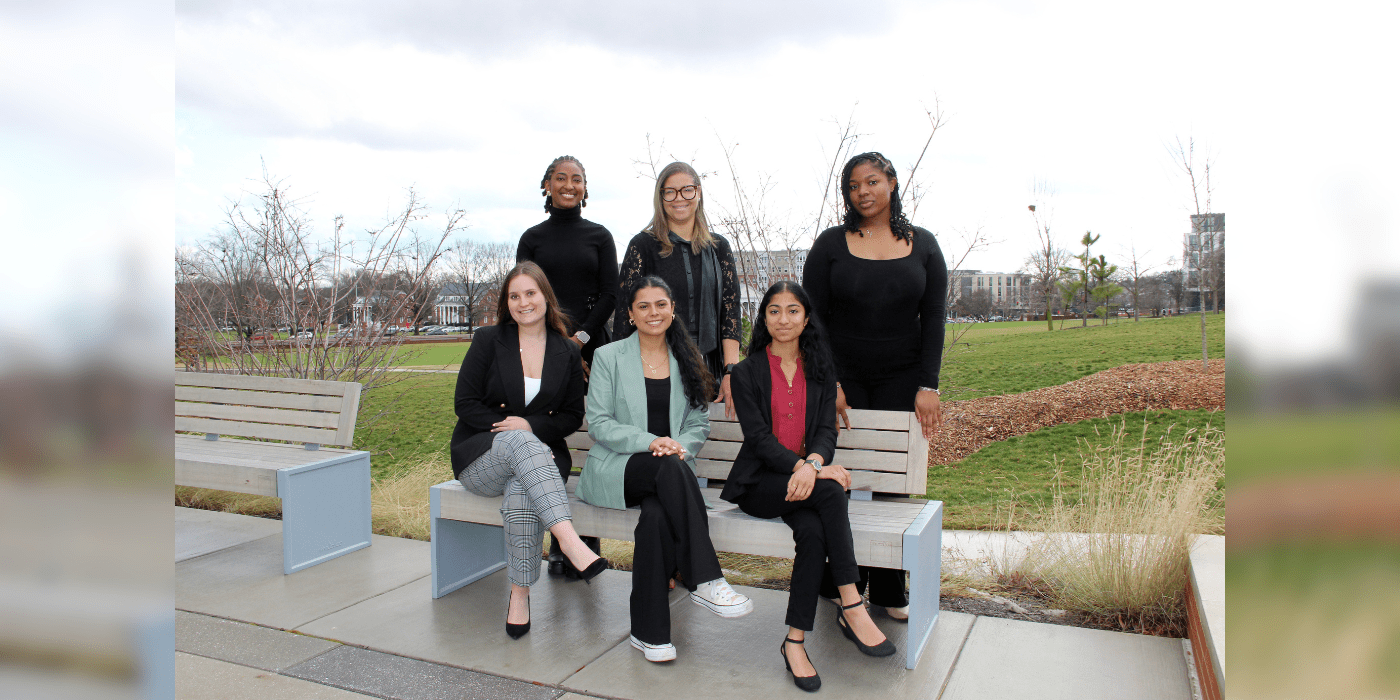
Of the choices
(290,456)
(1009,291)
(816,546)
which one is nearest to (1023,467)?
(816,546)

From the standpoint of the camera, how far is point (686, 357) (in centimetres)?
367

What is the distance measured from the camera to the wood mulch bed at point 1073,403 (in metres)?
10.9

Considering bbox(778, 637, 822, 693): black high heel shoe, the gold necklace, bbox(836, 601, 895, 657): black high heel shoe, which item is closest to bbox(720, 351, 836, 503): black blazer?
the gold necklace

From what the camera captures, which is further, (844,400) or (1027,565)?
(1027,565)

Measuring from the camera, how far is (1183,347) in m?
15.9

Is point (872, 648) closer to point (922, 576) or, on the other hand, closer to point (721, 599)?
point (922, 576)

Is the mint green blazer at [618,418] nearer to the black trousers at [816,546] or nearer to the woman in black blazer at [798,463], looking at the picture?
the woman in black blazer at [798,463]

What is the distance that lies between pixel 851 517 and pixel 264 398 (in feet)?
12.2

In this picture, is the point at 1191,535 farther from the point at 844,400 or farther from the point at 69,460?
the point at 69,460

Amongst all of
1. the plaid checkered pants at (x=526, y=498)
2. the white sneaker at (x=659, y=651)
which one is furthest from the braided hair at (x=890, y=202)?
the white sneaker at (x=659, y=651)

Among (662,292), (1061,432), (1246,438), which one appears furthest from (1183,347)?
(1246,438)

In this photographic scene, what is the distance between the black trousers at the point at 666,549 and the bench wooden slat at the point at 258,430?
2.48 metres

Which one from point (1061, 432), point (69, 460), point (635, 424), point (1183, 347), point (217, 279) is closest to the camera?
point (69, 460)

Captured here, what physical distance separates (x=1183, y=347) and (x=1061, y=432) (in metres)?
6.17
